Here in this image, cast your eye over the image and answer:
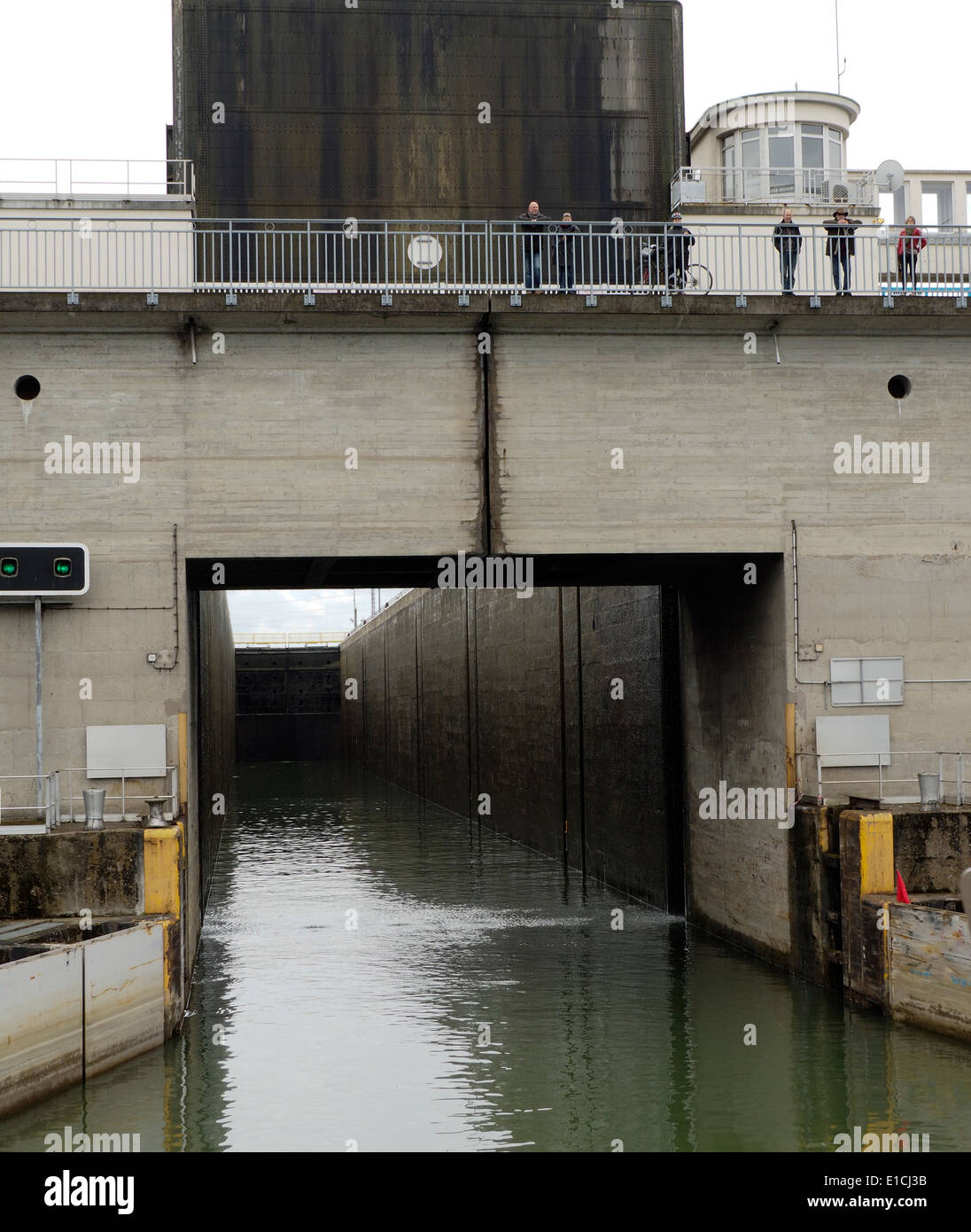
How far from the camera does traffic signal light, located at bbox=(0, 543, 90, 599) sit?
1745 centimetres

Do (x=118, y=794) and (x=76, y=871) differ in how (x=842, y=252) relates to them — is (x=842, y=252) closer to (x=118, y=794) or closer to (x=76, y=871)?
(x=118, y=794)

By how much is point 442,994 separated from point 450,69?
18706mm

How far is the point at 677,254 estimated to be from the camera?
69.7 feet

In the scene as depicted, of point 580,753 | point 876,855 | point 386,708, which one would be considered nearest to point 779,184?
point 580,753

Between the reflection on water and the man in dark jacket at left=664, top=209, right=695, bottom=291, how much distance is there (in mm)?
10318

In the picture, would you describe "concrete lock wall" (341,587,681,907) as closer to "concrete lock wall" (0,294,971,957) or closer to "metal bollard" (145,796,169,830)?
"concrete lock wall" (0,294,971,957)

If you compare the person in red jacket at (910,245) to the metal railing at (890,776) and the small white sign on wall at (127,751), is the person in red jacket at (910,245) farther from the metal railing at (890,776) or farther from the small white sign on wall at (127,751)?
the small white sign on wall at (127,751)

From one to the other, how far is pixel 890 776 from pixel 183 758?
953 centimetres

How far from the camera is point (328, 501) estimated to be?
18.1m

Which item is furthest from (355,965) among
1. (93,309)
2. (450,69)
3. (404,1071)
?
(450,69)

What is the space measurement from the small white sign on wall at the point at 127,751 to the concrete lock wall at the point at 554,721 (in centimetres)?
934

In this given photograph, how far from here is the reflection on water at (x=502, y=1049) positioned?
12.8 m

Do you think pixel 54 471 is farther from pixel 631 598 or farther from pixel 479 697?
pixel 479 697

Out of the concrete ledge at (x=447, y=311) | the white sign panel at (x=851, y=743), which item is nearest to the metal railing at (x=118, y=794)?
the concrete ledge at (x=447, y=311)
